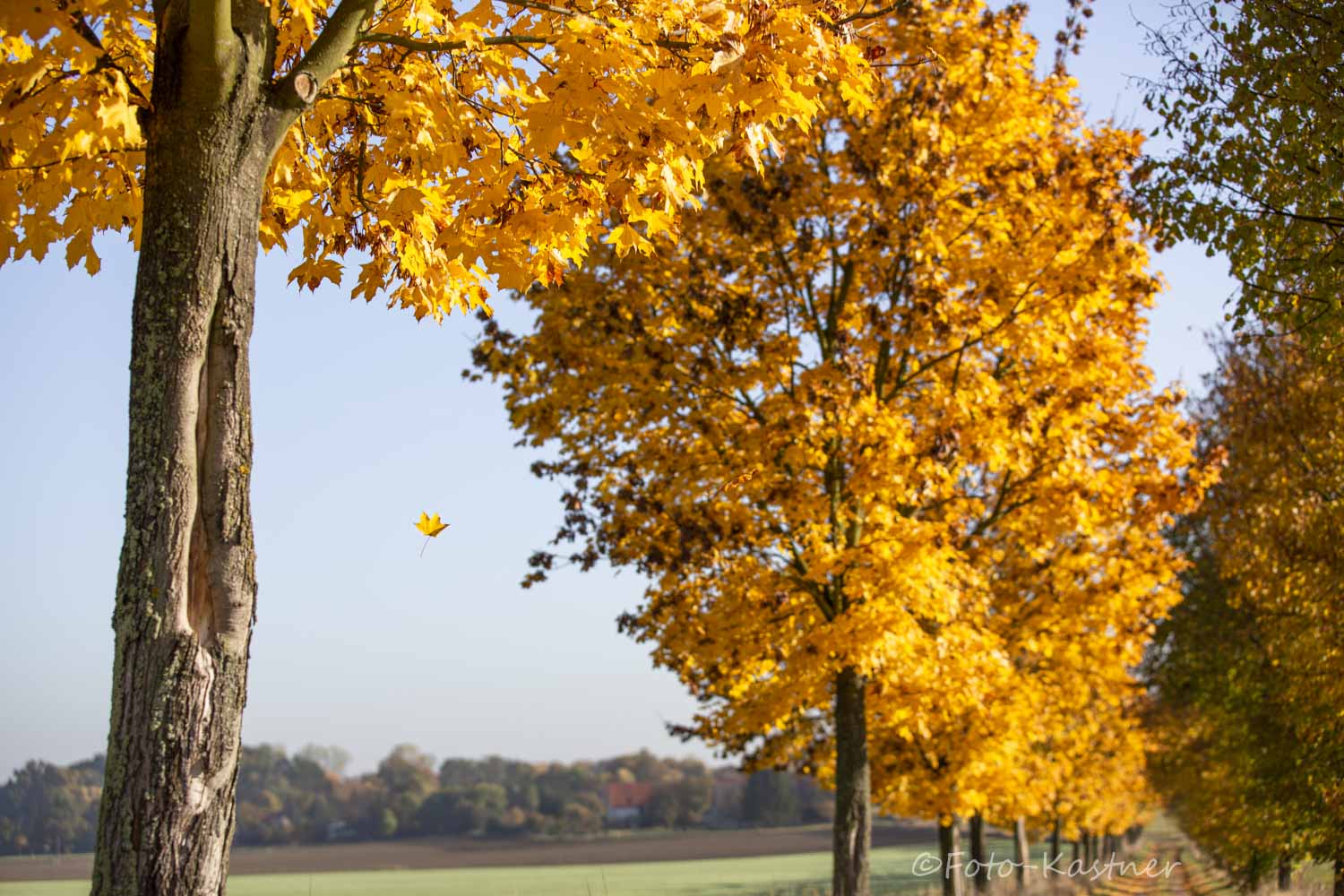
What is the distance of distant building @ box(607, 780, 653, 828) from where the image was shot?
7131 centimetres

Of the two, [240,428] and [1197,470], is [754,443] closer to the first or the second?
[1197,470]

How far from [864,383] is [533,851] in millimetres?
53335

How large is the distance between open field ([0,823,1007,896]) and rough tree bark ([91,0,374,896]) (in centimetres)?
2051

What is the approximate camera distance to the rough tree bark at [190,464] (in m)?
4.13

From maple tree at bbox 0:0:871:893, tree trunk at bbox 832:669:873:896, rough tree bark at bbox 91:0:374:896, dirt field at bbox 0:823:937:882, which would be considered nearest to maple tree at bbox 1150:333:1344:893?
tree trunk at bbox 832:669:873:896

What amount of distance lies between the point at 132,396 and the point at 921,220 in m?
8.61

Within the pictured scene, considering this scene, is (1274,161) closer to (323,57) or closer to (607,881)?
(323,57)

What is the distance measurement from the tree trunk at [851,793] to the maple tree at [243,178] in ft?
22.8

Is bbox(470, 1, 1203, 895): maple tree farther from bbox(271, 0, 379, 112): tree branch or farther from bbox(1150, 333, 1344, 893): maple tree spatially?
bbox(271, 0, 379, 112): tree branch

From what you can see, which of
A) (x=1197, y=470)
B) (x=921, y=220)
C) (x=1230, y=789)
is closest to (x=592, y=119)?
(x=921, y=220)

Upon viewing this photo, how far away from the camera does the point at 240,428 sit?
4512mm

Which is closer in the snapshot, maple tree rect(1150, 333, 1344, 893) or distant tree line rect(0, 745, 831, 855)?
maple tree rect(1150, 333, 1344, 893)

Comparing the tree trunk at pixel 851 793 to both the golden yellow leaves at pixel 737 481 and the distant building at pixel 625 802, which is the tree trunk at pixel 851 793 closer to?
the golden yellow leaves at pixel 737 481

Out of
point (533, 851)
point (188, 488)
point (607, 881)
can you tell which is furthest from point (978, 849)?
point (533, 851)
